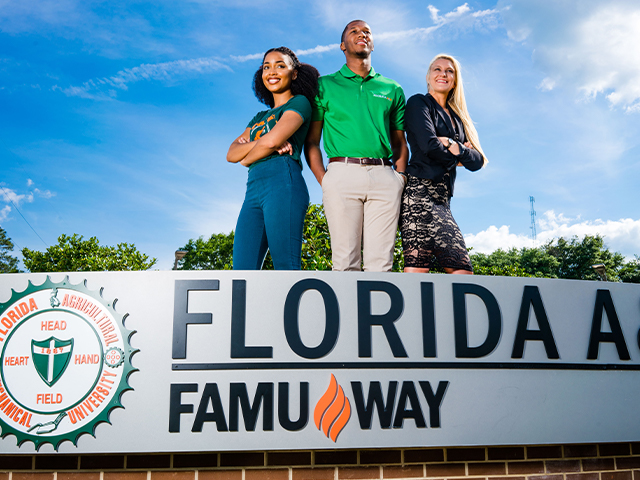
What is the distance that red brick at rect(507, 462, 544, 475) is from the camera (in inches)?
118

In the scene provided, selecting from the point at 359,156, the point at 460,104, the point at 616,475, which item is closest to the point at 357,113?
the point at 359,156

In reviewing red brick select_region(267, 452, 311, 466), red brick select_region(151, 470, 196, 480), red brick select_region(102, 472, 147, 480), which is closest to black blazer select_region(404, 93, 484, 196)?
red brick select_region(267, 452, 311, 466)

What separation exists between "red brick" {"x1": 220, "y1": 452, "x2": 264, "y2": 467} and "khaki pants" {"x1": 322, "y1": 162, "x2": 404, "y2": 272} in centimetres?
129

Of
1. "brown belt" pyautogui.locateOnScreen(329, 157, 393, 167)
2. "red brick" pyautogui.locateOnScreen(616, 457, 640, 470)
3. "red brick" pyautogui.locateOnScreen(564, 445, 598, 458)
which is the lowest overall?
"red brick" pyautogui.locateOnScreen(616, 457, 640, 470)

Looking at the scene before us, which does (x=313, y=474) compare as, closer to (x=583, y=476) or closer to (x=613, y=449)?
(x=583, y=476)

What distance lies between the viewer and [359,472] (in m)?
2.82

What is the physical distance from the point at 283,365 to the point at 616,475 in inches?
91.1

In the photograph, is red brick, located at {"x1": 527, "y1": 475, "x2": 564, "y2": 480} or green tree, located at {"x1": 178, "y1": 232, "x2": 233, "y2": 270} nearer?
red brick, located at {"x1": 527, "y1": 475, "x2": 564, "y2": 480}

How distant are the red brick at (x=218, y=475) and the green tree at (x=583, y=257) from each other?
38240 millimetres

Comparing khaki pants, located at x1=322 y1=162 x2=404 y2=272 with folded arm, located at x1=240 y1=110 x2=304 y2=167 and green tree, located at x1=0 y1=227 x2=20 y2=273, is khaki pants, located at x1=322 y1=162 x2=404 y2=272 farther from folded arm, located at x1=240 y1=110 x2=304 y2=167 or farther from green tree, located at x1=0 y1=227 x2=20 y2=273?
green tree, located at x1=0 y1=227 x2=20 y2=273

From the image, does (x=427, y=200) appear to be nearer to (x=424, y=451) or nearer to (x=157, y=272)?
(x=424, y=451)

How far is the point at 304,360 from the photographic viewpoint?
2.80 meters

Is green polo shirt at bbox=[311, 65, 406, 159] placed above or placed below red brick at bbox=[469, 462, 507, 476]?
above

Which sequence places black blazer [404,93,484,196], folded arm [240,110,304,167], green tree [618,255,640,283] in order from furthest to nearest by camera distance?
green tree [618,255,640,283], black blazer [404,93,484,196], folded arm [240,110,304,167]
